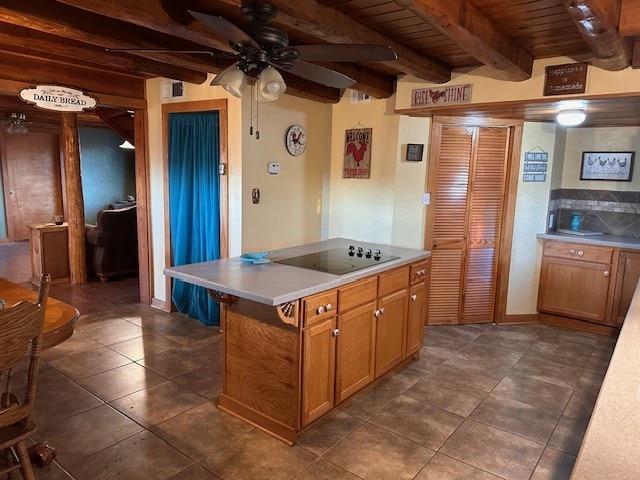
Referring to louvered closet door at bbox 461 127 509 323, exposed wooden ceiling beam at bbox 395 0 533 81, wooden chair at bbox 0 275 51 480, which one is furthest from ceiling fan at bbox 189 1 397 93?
louvered closet door at bbox 461 127 509 323

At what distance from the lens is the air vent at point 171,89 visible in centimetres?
410

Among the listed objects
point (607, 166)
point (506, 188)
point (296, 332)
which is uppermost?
point (607, 166)

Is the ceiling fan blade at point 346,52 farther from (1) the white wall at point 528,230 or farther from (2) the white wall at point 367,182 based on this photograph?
(1) the white wall at point 528,230

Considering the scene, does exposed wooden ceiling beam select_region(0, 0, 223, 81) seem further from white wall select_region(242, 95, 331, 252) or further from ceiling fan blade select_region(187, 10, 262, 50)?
white wall select_region(242, 95, 331, 252)

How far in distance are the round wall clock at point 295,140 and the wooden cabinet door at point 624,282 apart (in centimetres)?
305

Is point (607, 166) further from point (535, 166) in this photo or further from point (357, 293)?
point (357, 293)

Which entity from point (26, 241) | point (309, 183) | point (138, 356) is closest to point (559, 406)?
point (309, 183)

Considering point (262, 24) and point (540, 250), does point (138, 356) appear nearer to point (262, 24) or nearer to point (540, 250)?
point (262, 24)

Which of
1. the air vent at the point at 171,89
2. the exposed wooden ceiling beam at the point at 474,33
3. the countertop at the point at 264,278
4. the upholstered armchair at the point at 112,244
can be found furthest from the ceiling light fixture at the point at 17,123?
the exposed wooden ceiling beam at the point at 474,33

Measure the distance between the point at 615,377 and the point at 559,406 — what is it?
1.83 m

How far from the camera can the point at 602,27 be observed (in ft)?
7.09

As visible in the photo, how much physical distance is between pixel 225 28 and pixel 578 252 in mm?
3865

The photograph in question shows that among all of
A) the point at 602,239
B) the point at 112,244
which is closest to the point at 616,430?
the point at 602,239

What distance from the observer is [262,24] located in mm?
2006
